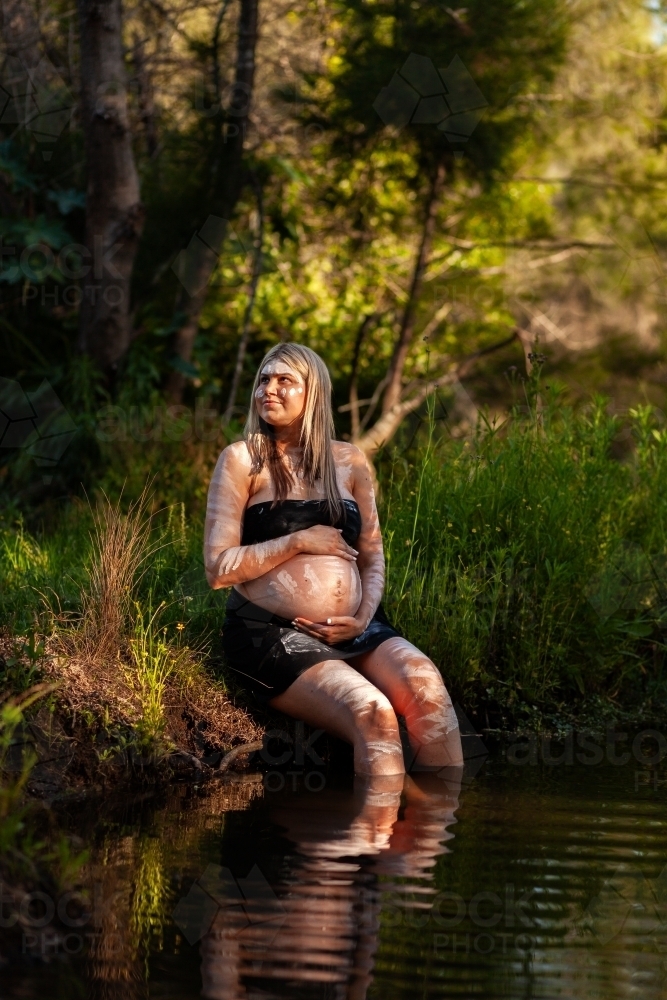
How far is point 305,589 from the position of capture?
541 cm

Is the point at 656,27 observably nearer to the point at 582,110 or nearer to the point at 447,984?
the point at 582,110

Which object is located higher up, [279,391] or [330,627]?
[279,391]

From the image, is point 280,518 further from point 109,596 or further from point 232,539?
point 109,596

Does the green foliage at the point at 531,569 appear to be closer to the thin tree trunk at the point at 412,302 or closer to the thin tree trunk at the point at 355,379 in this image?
the thin tree trunk at the point at 355,379

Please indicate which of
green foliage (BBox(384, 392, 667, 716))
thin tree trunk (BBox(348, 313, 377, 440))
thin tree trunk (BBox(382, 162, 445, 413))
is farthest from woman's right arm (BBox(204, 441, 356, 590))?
thin tree trunk (BBox(382, 162, 445, 413))

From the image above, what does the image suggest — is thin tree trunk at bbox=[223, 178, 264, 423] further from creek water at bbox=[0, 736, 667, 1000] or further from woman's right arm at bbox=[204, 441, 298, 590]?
creek water at bbox=[0, 736, 667, 1000]

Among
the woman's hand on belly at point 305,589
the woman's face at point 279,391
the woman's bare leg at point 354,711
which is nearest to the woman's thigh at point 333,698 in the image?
the woman's bare leg at point 354,711

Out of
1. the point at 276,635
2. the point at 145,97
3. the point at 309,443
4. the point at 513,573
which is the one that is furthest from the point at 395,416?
the point at 276,635

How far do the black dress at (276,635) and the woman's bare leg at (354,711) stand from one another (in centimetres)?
7

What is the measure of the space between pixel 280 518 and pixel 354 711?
2.88ft

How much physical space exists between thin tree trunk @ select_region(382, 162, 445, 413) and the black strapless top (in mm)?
6603

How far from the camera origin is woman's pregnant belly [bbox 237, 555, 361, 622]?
541 centimetres

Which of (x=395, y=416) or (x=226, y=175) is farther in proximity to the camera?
(x=395, y=416)

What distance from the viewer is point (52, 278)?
10.9 metres
